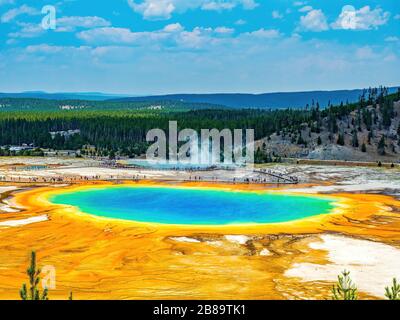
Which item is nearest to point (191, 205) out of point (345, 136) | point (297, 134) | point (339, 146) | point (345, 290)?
point (345, 290)

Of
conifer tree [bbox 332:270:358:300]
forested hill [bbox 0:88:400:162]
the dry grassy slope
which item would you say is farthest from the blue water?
the dry grassy slope

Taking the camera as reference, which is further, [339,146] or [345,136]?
[345,136]

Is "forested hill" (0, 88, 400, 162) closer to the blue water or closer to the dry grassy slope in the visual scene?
the dry grassy slope

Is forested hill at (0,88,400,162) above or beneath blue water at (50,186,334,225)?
above

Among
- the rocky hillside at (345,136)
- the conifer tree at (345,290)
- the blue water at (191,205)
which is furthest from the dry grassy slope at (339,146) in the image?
the conifer tree at (345,290)

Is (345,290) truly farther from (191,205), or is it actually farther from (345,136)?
(345,136)
